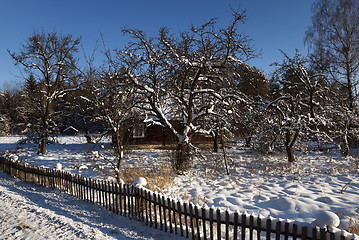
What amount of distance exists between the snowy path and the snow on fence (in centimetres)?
30

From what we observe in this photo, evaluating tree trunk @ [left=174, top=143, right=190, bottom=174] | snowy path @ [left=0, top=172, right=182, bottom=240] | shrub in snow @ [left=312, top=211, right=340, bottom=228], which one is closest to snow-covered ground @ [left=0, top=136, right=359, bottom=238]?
snowy path @ [left=0, top=172, right=182, bottom=240]

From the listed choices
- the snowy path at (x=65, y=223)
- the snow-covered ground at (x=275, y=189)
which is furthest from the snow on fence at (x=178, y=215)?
the snow-covered ground at (x=275, y=189)

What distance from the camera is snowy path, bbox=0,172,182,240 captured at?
4.22 metres

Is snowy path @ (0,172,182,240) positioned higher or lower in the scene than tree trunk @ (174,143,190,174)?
lower

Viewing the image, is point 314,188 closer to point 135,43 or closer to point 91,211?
point 91,211

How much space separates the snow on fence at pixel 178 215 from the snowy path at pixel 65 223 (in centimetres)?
30

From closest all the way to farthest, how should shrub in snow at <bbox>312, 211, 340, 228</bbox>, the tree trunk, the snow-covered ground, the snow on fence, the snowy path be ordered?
shrub in snow at <bbox>312, 211, 340, 228</bbox>, the snow on fence, the snowy path, the snow-covered ground, the tree trunk

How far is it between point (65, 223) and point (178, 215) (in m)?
2.70

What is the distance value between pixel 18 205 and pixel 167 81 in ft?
25.6

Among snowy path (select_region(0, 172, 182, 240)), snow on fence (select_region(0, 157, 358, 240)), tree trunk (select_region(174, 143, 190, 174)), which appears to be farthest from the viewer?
tree trunk (select_region(174, 143, 190, 174))

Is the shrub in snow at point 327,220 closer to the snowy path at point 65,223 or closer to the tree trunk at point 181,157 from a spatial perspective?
the snowy path at point 65,223

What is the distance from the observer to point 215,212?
413 centimetres

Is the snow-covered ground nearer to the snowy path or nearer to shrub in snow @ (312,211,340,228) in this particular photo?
the snowy path

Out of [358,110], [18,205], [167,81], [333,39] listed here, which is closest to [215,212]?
[18,205]
